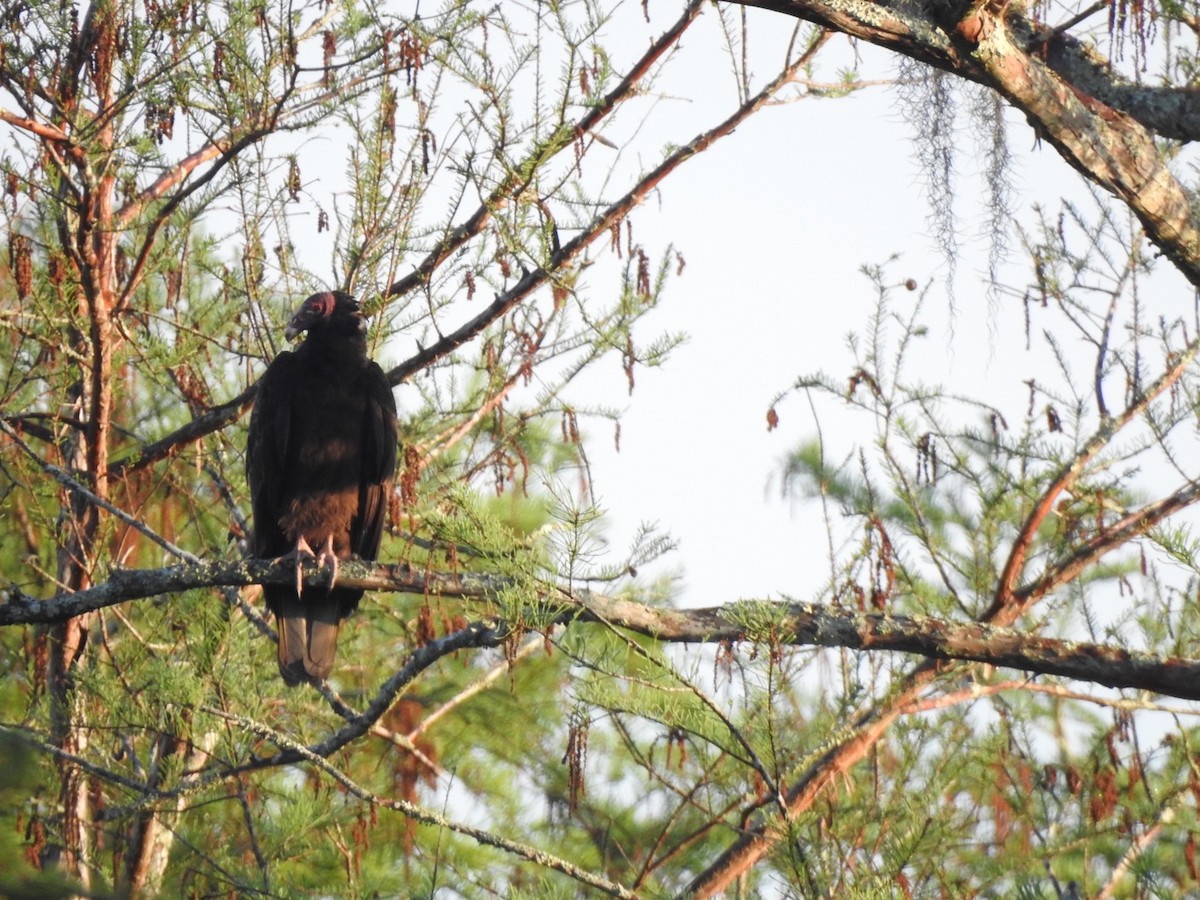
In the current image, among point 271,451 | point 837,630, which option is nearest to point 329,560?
point 271,451

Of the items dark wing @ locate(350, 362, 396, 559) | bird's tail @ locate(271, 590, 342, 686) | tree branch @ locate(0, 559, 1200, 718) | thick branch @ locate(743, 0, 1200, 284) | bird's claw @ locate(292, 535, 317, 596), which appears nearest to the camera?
thick branch @ locate(743, 0, 1200, 284)

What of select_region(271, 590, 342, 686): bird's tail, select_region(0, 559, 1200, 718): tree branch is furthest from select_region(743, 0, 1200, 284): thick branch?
select_region(271, 590, 342, 686): bird's tail

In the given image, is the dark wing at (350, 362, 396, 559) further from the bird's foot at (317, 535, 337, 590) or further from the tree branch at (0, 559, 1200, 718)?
the tree branch at (0, 559, 1200, 718)

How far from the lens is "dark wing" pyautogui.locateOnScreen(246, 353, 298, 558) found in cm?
402

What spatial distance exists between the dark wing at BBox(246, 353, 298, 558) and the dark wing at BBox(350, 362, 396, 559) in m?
0.21

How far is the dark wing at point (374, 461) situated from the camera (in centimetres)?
408

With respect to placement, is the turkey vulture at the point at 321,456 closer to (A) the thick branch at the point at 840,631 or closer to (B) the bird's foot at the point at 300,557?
(B) the bird's foot at the point at 300,557

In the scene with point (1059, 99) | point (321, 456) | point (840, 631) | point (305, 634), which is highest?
point (321, 456)

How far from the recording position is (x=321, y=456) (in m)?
4.04

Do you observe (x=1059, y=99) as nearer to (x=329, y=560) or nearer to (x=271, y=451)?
(x=329, y=560)

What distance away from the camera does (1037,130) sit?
101 inches

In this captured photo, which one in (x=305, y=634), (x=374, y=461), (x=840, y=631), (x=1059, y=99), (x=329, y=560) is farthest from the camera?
(x=374, y=461)

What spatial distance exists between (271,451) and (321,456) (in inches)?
5.6

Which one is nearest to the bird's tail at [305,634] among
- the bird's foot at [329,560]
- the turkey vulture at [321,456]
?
the turkey vulture at [321,456]
